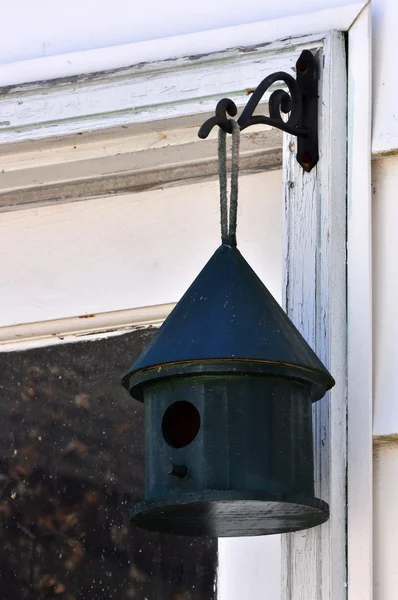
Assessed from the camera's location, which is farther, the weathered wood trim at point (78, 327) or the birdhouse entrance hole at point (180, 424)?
the weathered wood trim at point (78, 327)

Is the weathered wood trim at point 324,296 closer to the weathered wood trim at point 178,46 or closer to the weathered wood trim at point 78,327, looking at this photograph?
the weathered wood trim at point 178,46

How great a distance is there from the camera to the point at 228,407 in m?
2.04

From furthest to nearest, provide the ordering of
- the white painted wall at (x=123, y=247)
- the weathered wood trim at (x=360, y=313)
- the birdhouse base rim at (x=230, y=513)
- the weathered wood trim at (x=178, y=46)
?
the white painted wall at (x=123, y=247) → the weathered wood trim at (x=178, y=46) → the weathered wood trim at (x=360, y=313) → the birdhouse base rim at (x=230, y=513)

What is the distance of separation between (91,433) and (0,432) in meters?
0.17

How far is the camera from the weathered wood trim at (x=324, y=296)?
2217mm

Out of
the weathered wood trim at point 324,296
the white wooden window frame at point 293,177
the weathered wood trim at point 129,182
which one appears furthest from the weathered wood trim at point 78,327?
the weathered wood trim at point 324,296

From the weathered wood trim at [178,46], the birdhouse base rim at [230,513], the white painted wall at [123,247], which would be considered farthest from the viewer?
the white painted wall at [123,247]

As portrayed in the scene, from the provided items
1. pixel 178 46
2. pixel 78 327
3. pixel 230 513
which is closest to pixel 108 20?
pixel 178 46

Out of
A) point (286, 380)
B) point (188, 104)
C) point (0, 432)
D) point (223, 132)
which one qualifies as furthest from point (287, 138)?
point (0, 432)

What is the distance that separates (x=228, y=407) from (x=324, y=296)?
351 millimetres

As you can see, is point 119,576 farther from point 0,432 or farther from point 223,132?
point 223,132

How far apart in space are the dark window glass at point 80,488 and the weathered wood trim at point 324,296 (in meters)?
0.32

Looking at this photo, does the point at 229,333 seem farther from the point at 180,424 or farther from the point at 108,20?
the point at 108,20

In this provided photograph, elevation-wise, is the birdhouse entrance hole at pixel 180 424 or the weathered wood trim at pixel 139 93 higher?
the weathered wood trim at pixel 139 93
